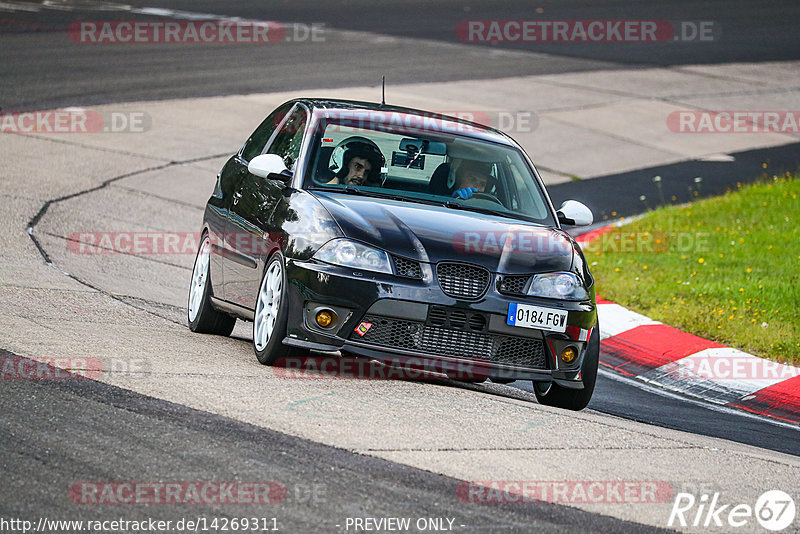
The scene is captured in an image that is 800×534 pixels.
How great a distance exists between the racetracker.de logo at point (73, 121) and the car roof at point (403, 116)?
928 cm

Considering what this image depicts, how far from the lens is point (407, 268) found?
7.08m

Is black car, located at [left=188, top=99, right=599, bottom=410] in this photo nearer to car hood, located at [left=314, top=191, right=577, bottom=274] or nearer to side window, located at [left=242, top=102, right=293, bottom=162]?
car hood, located at [left=314, top=191, right=577, bottom=274]

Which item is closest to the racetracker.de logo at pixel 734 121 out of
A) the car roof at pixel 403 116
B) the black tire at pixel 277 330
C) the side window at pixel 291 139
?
the car roof at pixel 403 116

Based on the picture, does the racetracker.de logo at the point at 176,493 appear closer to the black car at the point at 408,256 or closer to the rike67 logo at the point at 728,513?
the rike67 logo at the point at 728,513

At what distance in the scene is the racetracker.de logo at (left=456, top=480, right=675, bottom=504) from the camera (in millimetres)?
5316

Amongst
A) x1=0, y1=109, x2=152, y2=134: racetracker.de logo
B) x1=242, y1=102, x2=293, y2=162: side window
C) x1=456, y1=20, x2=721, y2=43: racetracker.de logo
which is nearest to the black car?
x1=242, y1=102, x2=293, y2=162: side window

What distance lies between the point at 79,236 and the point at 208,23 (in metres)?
17.2

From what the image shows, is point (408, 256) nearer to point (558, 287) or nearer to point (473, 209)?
point (558, 287)

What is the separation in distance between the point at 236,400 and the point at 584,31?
28328 mm

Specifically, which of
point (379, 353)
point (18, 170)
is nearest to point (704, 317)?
point (379, 353)

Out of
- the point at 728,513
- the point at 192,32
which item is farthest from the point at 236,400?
the point at 192,32

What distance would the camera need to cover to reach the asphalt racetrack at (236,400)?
5121 mm

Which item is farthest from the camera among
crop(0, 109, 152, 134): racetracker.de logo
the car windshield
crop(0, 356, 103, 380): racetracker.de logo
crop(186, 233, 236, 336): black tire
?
crop(0, 109, 152, 134): racetracker.de logo

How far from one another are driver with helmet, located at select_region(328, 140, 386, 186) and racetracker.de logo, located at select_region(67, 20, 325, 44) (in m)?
18.1
